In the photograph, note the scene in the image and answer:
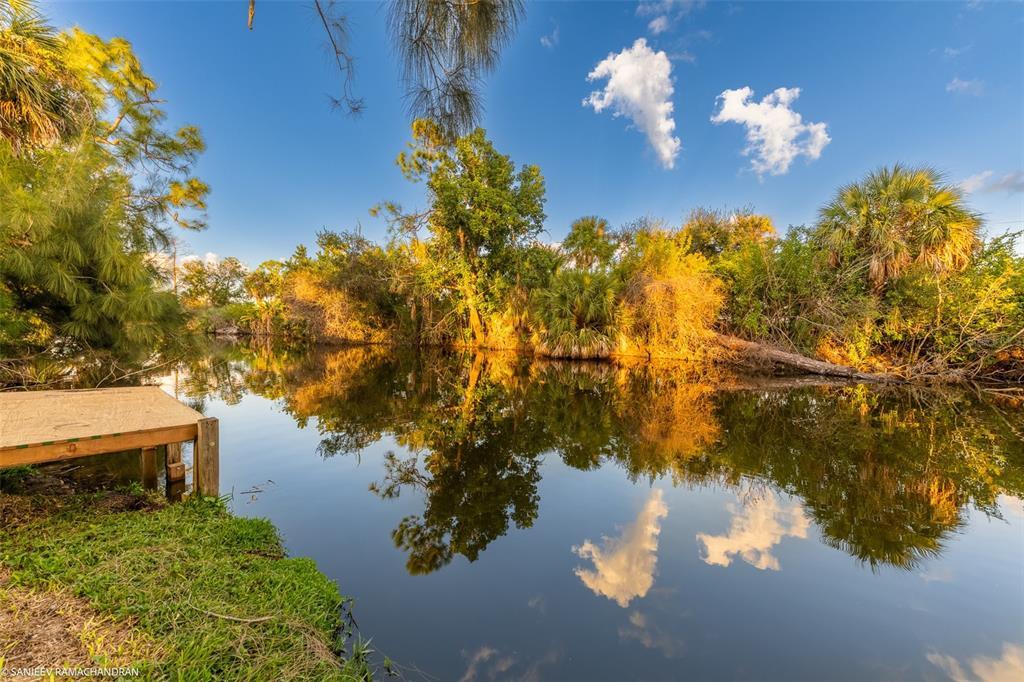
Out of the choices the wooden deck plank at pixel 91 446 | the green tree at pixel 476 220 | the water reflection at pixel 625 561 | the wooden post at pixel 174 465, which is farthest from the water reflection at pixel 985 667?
the green tree at pixel 476 220

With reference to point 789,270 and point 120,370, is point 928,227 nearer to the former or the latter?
point 789,270

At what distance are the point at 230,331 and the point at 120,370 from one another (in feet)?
111

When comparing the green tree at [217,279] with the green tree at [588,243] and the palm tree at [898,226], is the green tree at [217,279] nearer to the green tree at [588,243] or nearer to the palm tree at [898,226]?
the green tree at [588,243]

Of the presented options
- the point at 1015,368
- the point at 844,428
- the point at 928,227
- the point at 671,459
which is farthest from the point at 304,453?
the point at 1015,368

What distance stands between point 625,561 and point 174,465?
4643 mm

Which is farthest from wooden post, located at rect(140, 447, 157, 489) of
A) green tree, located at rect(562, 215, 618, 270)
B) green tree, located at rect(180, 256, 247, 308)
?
green tree, located at rect(180, 256, 247, 308)

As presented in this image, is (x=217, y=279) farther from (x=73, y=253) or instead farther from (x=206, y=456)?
(x=206, y=456)

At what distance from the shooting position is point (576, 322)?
14859 mm

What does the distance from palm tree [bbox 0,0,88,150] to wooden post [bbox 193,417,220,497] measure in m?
5.99

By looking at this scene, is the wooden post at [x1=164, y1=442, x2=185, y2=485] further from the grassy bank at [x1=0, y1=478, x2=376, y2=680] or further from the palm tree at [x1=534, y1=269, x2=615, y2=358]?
the palm tree at [x1=534, y1=269, x2=615, y2=358]

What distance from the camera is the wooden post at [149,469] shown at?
3.71m

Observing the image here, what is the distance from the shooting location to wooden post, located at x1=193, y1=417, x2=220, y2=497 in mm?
3350

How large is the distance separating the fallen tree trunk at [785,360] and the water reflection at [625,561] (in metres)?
11.0

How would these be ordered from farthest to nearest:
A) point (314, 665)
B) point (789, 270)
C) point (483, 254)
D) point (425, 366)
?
point (483, 254) → point (425, 366) → point (789, 270) → point (314, 665)
